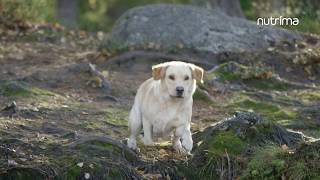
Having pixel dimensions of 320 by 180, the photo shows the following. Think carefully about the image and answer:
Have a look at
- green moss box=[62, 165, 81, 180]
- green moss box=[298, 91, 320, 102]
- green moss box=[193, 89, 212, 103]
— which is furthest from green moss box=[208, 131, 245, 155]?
green moss box=[298, 91, 320, 102]

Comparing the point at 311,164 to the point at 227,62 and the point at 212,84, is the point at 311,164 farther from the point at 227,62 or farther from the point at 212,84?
the point at 227,62

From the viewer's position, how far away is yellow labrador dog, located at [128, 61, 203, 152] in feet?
29.7

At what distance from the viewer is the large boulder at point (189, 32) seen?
16.1 metres

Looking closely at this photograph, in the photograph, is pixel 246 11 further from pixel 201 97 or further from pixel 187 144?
pixel 187 144

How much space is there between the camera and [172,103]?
9.14 meters

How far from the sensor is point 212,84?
45.9ft

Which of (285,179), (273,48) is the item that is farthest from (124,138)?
(273,48)

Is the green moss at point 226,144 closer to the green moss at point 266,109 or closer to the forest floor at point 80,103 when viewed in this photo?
the forest floor at point 80,103

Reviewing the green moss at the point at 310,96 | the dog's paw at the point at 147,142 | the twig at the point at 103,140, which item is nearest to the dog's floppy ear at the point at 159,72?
the dog's paw at the point at 147,142

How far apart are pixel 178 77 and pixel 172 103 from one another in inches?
11.7

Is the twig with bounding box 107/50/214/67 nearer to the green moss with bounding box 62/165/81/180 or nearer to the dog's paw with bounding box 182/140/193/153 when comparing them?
the dog's paw with bounding box 182/140/193/153

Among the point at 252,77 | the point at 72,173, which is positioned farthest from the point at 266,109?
the point at 72,173

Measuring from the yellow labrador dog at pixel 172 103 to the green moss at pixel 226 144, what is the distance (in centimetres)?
26

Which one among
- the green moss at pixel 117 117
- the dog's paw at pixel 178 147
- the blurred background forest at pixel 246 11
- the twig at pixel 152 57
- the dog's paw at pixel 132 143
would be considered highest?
the blurred background forest at pixel 246 11
